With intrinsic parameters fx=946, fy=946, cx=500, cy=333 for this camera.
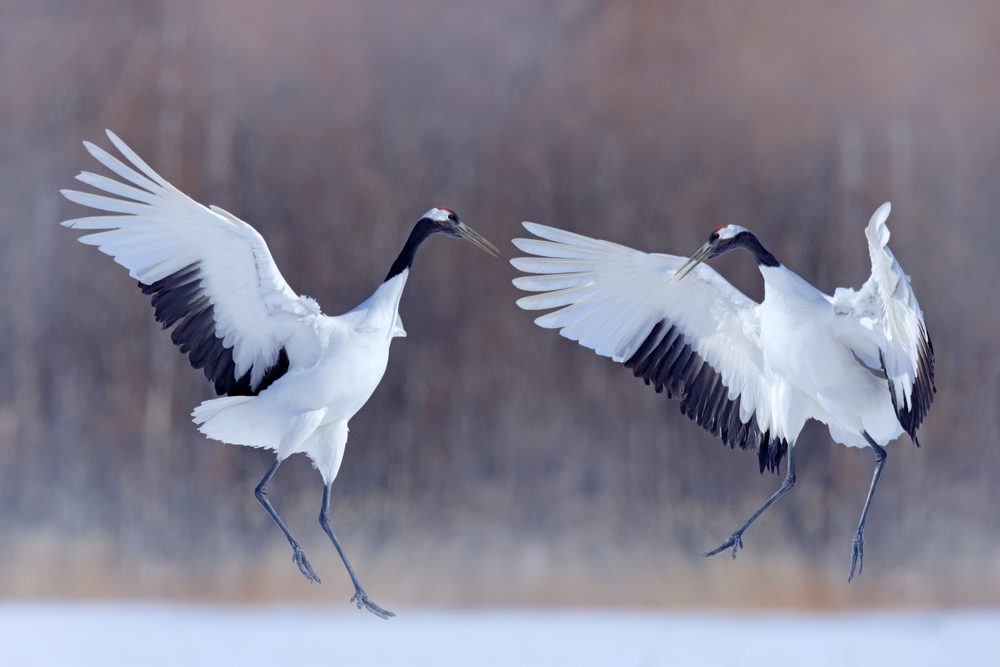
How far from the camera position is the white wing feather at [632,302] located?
10.3ft

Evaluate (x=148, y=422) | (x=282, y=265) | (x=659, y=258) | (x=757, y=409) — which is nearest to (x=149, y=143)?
(x=282, y=265)

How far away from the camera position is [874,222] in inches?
95.1

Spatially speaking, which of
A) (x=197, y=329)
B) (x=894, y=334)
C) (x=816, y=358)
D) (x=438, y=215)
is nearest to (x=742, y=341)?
(x=816, y=358)

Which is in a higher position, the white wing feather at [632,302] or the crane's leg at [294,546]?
the white wing feather at [632,302]

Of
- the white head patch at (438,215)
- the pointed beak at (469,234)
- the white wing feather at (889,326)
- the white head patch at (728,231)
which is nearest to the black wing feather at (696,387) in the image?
the white head patch at (728,231)

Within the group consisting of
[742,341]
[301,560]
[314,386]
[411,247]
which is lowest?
[301,560]

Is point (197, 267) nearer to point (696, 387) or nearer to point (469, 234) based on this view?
point (469, 234)

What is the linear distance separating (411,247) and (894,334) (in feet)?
4.88

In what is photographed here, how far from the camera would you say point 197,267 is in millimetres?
2838

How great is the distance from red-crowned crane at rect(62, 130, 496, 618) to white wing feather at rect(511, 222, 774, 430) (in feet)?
1.54

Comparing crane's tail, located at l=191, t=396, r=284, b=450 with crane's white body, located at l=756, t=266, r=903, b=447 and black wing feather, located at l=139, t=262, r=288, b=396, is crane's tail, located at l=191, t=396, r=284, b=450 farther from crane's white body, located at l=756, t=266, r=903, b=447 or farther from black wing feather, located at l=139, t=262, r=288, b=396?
crane's white body, located at l=756, t=266, r=903, b=447

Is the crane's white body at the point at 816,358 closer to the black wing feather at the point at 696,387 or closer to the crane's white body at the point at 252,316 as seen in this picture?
the black wing feather at the point at 696,387

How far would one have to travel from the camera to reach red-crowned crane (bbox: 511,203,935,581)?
288 cm

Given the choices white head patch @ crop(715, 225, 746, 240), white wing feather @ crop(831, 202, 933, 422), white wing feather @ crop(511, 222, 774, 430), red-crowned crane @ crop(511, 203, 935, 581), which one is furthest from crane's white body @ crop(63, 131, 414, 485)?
white wing feather @ crop(831, 202, 933, 422)
